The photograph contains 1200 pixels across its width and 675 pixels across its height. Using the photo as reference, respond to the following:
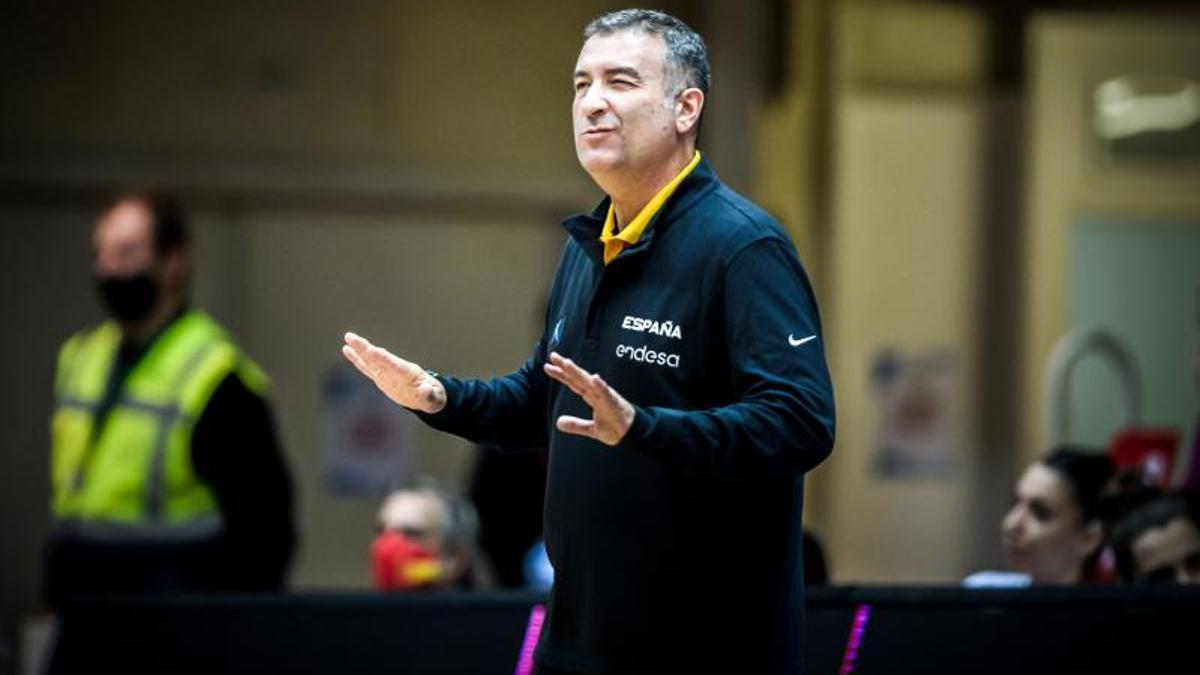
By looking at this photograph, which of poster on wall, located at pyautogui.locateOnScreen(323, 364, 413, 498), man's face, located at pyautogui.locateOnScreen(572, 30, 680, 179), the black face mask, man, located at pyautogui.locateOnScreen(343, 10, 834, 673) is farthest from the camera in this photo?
poster on wall, located at pyautogui.locateOnScreen(323, 364, 413, 498)

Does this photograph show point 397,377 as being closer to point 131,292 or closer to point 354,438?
point 131,292

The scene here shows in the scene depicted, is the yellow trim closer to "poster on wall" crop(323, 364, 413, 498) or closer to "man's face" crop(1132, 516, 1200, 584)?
"man's face" crop(1132, 516, 1200, 584)

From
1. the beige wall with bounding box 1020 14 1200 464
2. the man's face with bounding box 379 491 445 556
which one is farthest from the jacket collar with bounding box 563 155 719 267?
the beige wall with bounding box 1020 14 1200 464

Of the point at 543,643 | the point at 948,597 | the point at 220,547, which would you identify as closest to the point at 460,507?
the point at 220,547

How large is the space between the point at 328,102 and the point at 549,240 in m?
1.09

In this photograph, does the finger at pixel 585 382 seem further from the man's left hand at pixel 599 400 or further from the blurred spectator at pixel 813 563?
the blurred spectator at pixel 813 563

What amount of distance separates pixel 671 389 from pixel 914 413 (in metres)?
5.69

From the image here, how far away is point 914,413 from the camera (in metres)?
8.15

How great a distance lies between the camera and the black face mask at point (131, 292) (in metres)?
5.34

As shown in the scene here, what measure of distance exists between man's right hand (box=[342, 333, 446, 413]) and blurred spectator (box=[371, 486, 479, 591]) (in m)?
2.45

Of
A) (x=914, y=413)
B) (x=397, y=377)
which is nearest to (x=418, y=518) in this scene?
(x=397, y=377)

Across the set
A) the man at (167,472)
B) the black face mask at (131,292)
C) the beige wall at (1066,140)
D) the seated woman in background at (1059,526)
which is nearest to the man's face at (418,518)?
the man at (167,472)

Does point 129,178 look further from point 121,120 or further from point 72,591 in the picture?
point 72,591

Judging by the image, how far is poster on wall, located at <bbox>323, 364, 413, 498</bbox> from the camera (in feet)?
27.2
